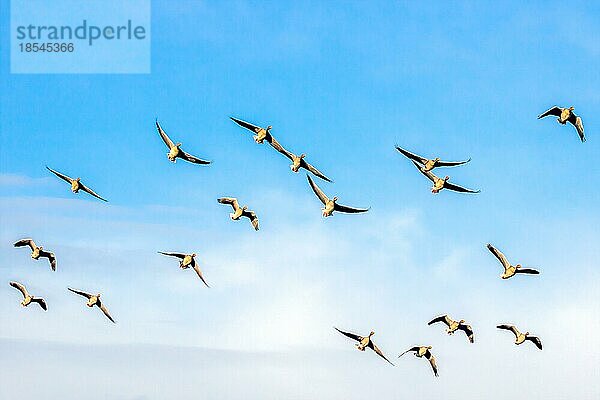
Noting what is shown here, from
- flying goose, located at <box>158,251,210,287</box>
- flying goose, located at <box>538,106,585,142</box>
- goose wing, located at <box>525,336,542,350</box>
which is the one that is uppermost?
flying goose, located at <box>538,106,585,142</box>

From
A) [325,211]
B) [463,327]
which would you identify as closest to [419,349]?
[463,327]

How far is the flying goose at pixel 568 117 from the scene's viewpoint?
9431 centimetres

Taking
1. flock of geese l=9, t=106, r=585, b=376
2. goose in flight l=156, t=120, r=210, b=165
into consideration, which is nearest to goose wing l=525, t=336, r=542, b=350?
flock of geese l=9, t=106, r=585, b=376

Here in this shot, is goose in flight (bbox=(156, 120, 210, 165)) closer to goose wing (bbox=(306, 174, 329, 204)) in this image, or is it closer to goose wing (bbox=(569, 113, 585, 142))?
goose wing (bbox=(306, 174, 329, 204))

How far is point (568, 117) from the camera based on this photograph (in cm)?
9444

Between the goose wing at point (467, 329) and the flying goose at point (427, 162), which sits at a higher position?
the flying goose at point (427, 162)

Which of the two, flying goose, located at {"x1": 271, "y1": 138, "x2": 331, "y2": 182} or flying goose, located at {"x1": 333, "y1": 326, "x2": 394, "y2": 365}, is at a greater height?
flying goose, located at {"x1": 271, "y1": 138, "x2": 331, "y2": 182}

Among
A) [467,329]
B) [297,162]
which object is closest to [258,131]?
[297,162]

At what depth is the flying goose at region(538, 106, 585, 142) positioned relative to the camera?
94.3 meters

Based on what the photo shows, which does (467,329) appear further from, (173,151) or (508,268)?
(173,151)

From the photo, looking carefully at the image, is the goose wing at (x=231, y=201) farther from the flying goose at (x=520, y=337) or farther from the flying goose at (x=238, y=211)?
the flying goose at (x=520, y=337)

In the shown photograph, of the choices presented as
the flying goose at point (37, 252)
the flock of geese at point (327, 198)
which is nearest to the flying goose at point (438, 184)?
the flock of geese at point (327, 198)

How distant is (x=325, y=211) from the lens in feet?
313

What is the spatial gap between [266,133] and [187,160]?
8.27 metres
